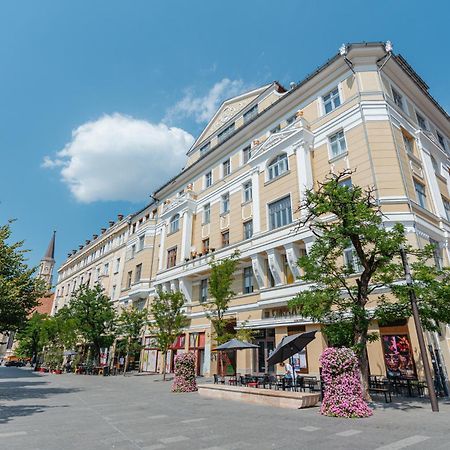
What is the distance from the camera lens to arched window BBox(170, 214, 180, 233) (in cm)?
3386

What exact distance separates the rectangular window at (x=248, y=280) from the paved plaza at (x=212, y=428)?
12.6m

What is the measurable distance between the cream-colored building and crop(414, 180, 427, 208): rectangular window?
10 cm

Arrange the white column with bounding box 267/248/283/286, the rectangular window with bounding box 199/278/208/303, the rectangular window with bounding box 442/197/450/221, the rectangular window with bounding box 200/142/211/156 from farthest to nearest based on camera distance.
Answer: the rectangular window with bounding box 200/142/211/156 < the rectangular window with bounding box 199/278/208/303 < the rectangular window with bounding box 442/197/450/221 < the white column with bounding box 267/248/283/286

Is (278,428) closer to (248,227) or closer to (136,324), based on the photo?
(248,227)

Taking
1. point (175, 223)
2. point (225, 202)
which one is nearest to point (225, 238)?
point (225, 202)

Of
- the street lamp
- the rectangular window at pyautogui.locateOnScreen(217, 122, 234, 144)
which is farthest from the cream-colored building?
the street lamp

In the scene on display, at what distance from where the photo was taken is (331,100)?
22641 mm

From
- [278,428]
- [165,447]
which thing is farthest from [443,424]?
[165,447]

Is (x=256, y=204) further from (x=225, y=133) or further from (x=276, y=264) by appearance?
(x=225, y=133)

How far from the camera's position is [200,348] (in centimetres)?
2772

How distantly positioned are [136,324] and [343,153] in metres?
24.4

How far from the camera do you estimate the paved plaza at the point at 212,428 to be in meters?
6.93

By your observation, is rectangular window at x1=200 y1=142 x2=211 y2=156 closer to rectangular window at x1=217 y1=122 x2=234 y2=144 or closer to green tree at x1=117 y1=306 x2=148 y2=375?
rectangular window at x1=217 y1=122 x2=234 y2=144

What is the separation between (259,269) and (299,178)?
22.5ft
